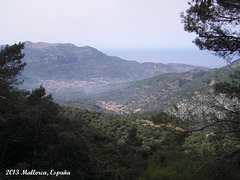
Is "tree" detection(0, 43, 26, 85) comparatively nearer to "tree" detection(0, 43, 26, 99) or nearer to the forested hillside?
"tree" detection(0, 43, 26, 99)

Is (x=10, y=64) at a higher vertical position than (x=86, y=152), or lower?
higher

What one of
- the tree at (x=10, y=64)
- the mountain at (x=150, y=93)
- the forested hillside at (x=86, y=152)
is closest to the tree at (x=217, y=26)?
the forested hillside at (x=86, y=152)

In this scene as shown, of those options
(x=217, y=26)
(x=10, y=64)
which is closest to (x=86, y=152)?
(x=217, y=26)

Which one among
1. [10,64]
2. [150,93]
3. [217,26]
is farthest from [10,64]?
[150,93]

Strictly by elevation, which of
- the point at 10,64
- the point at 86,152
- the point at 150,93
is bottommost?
the point at 150,93

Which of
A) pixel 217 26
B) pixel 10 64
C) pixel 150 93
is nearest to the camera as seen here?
pixel 217 26

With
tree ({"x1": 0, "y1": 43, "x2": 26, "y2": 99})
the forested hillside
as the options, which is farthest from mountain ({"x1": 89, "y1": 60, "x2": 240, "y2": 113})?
the forested hillside

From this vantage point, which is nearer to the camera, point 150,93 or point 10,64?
point 10,64

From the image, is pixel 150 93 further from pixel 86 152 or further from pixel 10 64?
pixel 86 152

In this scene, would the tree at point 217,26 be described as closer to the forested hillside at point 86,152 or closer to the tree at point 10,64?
the forested hillside at point 86,152

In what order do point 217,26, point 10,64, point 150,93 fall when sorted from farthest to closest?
point 150,93, point 10,64, point 217,26

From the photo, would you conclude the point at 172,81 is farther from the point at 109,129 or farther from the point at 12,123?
the point at 12,123

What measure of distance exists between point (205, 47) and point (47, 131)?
5.19 metres

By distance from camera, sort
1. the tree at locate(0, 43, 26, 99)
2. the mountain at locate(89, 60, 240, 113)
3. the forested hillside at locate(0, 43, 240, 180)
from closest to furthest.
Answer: the forested hillside at locate(0, 43, 240, 180)
the tree at locate(0, 43, 26, 99)
the mountain at locate(89, 60, 240, 113)
